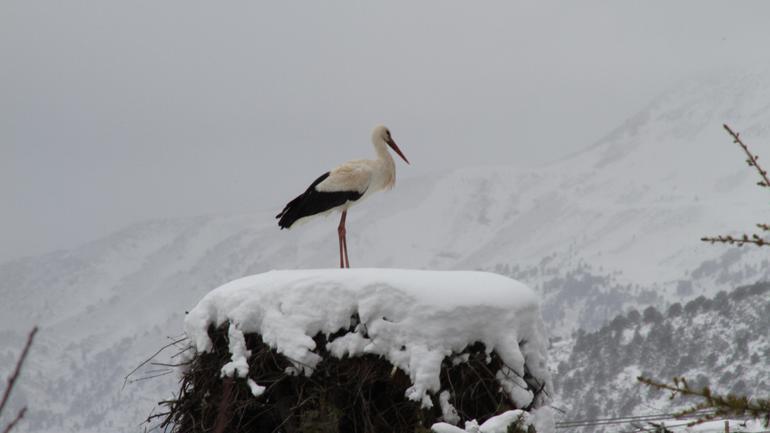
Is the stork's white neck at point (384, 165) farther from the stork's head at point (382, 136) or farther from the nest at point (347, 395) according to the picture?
the nest at point (347, 395)

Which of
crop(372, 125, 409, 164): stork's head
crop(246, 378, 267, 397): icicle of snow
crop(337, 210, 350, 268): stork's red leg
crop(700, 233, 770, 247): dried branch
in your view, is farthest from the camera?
crop(372, 125, 409, 164): stork's head

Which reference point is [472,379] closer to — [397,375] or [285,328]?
[397,375]

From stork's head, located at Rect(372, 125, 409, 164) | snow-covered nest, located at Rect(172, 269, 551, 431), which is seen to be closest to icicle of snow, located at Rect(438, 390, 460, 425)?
snow-covered nest, located at Rect(172, 269, 551, 431)

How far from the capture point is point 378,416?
5703 mm

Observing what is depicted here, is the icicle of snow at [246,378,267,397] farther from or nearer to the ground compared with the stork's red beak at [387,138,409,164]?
nearer to the ground

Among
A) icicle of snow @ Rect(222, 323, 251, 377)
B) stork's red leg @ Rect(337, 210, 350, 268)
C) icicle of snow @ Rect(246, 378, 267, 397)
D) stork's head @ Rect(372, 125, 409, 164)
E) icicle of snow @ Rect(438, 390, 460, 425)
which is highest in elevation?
stork's head @ Rect(372, 125, 409, 164)

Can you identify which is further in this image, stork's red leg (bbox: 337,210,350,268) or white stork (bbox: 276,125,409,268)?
white stork (bbox: 276,125,409,268)

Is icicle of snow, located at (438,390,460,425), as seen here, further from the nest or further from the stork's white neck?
the stork's white neck

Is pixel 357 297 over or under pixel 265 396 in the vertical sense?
over

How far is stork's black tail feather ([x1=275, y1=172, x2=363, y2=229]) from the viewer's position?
9602mm

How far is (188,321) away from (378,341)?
1.56m

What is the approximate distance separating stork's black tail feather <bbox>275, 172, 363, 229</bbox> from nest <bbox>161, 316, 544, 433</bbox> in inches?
140

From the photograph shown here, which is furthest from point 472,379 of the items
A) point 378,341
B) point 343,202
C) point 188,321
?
point 343,202

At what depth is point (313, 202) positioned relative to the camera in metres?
9.62
